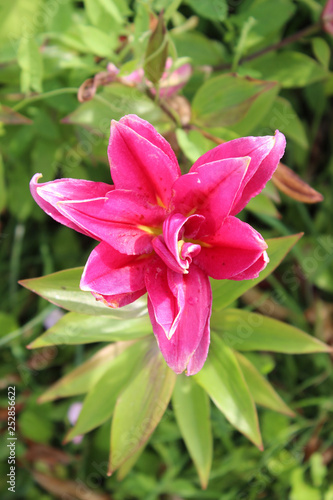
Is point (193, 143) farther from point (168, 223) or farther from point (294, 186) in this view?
point (168, 223)

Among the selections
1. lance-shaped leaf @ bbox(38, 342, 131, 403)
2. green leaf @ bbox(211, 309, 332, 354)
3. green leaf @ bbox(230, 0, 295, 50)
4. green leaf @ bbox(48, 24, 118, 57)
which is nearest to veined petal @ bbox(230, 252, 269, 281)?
green leaf @ bbox(211, 309, 332, 354)

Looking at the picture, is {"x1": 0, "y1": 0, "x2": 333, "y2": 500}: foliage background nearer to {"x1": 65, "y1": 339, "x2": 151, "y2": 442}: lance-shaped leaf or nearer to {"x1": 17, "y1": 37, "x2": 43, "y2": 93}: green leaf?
{"x1": 17, "y1": 37, "x2": 43, "y2": 93}: green leaf

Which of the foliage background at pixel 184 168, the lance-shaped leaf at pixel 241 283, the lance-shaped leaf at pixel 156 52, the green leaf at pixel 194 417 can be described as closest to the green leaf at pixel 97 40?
the foliage background at pixel 184 168

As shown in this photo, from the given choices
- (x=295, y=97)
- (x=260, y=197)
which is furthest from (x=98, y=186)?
(x=295, y=97)

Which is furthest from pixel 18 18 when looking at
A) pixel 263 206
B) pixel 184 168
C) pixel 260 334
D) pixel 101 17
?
pixel 260 334

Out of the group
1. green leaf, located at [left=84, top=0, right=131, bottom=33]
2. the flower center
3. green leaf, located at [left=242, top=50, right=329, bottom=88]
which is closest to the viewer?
the flower center

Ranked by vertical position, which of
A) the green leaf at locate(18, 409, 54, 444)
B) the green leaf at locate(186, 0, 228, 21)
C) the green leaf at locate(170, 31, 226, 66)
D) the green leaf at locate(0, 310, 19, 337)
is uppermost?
the green leaf at locate(186, 0, 228, 21)

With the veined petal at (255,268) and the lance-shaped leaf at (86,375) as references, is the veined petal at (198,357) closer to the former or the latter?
the veined petal at (255,268)

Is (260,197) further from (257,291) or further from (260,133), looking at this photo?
(257,291)
